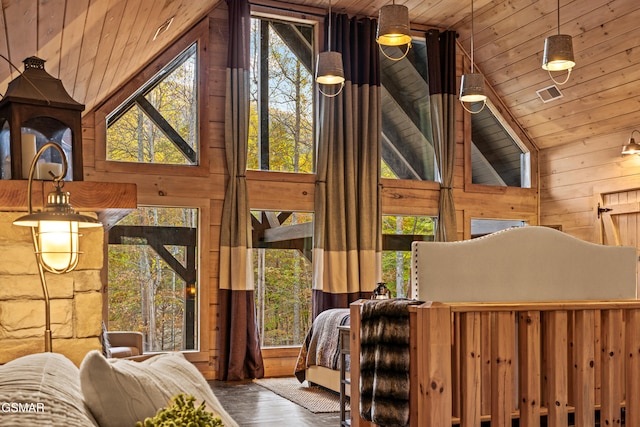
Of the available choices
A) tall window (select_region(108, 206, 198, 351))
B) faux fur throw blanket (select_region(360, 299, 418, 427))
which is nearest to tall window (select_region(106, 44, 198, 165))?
tall window (select_region(108, 206, 198, 351))

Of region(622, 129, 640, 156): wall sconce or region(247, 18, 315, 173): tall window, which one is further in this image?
region(247, 18, 315, 173): tall window

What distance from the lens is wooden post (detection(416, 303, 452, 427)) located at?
3012mm

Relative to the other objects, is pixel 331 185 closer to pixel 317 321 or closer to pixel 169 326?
pixel 317 321

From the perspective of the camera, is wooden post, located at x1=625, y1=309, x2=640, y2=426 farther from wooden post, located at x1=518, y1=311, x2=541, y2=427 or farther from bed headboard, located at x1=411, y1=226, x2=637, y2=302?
wooden post, located at x1=518, y1=311, x2=541, y2=427

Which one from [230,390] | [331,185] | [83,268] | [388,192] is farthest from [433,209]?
[83,268]

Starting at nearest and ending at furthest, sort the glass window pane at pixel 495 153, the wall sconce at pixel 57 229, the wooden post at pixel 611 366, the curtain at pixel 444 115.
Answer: the wall sconce at pixel 57 229, the wooden post at pixel 611 366, the curtain at pixel 444 115, the glass window pane at pixel 495 153

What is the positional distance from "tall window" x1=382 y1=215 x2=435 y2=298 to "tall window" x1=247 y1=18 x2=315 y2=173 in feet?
3.80

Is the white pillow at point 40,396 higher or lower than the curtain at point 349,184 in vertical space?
lower

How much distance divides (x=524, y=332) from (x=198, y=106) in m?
4.74

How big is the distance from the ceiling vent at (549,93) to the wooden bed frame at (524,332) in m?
4.59

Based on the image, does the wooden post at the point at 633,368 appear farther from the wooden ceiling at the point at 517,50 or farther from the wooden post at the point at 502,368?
the wooden ceiling at the point at 517,50

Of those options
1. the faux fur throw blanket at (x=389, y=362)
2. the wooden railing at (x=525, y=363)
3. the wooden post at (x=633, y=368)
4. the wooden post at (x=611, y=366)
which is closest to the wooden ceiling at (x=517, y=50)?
the faux fur throw blanket at (x=389, y=362)

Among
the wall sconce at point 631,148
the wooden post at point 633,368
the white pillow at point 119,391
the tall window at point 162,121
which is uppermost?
the tall window at point 162,121

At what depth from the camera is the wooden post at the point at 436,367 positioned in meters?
3.01
